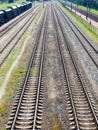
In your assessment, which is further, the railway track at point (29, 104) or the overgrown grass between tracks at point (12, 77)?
the overgrown grass between tracks at point (12, 77)

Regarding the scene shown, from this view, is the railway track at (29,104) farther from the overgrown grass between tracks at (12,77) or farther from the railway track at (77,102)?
the railway track at (77,102)

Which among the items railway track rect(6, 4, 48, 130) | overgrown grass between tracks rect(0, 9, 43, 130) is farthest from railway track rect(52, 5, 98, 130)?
overgrown grass between tracks rect(0, 9, 43, 130)

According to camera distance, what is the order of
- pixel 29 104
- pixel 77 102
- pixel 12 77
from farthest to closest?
pixel 12 77 < pixel 77 102 < pixel 29 104

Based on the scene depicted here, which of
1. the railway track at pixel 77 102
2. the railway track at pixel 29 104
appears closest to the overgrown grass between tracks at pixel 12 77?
the railway track at pixel 29 104

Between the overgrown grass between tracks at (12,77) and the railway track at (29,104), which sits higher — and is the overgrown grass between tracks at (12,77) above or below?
below

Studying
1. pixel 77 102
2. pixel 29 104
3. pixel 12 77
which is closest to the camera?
pixel 29 104

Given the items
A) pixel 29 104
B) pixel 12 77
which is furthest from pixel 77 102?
pixel 12 77

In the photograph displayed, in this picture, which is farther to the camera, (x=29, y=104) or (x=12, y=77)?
(x=12, y=77)

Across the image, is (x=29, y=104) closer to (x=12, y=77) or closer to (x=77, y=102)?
(x=77, y=102)

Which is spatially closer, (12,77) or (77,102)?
(77,102)

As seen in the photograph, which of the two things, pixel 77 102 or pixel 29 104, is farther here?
pixel 77 102

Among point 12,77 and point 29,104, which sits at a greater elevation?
point 29,104

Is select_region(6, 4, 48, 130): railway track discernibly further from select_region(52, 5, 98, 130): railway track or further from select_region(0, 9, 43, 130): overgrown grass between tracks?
select_region(52, 5, 98, 130): railway track

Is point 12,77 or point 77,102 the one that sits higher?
point 77,102
